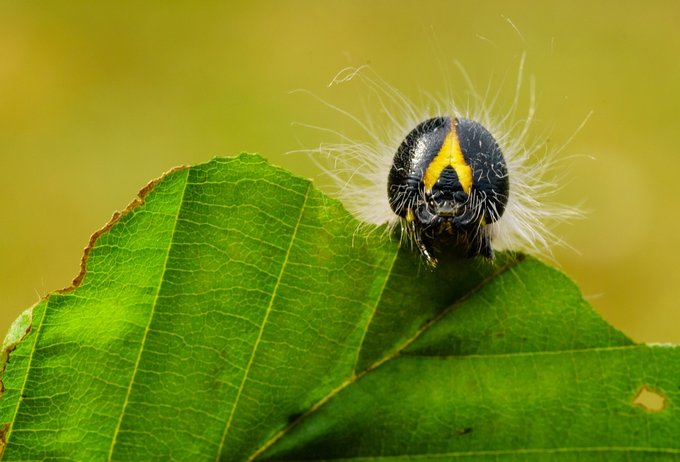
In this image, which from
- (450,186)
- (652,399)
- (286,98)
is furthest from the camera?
(286,98)

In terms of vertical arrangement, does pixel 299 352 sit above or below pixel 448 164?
below

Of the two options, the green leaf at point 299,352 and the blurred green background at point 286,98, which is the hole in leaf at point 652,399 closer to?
the green leaf at point 299,352

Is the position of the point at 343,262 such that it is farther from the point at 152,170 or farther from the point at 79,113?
the point at 79,113

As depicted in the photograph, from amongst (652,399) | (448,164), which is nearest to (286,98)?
(448,164)

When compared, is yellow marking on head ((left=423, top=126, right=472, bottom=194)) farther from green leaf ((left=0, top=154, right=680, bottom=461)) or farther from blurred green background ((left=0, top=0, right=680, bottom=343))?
blurred green background ((left=0, top=0, right=680, bottom=343))

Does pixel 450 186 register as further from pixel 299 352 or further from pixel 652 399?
pixel 652 399

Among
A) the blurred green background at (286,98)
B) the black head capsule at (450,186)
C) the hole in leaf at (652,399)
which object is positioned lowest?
the hole in leaf at (652,399)

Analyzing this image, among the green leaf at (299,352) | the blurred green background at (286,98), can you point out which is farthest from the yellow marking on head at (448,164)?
the blurred green background at (286,98)
